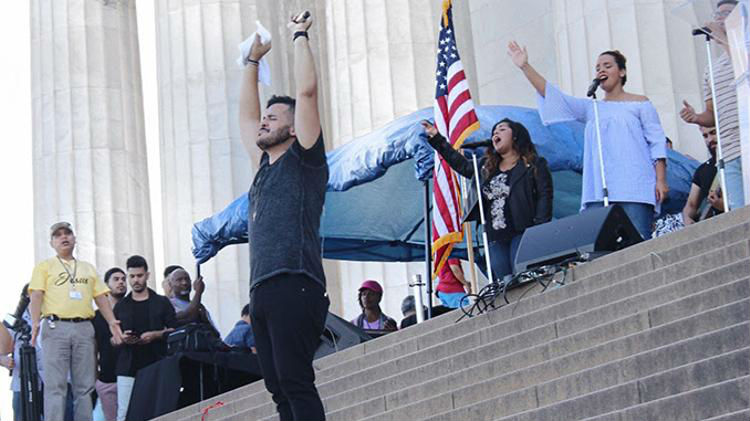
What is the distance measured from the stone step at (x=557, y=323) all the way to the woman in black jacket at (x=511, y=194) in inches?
52.1

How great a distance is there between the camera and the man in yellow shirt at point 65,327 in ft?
48.4

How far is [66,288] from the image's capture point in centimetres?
1495

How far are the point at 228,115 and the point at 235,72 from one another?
0.63 m

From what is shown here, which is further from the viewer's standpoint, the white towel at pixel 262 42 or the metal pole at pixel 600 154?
the metal pole at pixel 600 154

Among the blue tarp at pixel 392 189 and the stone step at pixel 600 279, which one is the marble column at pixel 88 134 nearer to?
the blue tarp at pixel 392 189

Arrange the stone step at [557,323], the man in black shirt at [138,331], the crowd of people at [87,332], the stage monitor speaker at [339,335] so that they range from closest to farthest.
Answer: the stone step at [557,323] < the stage monitor speaker at [339,335] < the crowd of people at [87,332] < the man in black shirt at [138,331]

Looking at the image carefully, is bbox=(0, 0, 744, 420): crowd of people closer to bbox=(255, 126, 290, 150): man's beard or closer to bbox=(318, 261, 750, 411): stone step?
bbox=(255, 126, 290, 150): man's beard

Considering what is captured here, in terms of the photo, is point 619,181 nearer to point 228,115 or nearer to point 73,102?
point 228,115

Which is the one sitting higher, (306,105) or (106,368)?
(106,368)

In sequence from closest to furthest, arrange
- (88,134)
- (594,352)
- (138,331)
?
(594,352) < (138,331) < (88,134)

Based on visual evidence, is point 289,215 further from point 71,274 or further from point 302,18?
point 71,274

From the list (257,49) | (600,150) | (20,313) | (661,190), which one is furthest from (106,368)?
(257,49)

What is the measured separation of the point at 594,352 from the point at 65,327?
21.5ft

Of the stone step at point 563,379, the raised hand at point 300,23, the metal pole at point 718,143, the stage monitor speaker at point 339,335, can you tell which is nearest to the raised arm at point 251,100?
the raised hand at point 300,23
